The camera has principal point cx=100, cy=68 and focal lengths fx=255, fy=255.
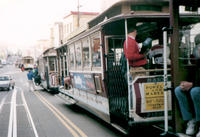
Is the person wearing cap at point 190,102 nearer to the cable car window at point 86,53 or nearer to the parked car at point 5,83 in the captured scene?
the cable car window at point 86,53

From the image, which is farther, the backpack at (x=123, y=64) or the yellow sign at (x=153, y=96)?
the backpack at (x=123, y=64)

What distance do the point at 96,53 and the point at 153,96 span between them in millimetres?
2248

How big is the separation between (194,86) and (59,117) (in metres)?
5.57

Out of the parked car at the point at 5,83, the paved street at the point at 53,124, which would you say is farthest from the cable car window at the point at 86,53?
the parked car at the point at 5,83

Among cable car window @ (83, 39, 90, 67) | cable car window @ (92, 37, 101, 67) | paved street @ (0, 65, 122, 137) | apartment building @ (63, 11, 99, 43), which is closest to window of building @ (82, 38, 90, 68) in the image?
cable car window @ (83, 39, 90, 67)

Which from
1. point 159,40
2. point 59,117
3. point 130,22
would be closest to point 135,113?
point 130,22

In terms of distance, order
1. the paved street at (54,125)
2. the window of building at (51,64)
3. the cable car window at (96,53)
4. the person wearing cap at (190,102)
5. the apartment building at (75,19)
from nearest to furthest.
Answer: the person wearing cap at (190,102), the paved street at (54,125), the cable car window at (96,53), the window of building at (51,64), the apartment building at (75,19)

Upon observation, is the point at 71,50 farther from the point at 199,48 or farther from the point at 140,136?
the point at 199,48

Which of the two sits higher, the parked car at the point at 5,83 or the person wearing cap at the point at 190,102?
the person wearing cap at the point at 190,102

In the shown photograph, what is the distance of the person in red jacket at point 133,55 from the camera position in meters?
5.15

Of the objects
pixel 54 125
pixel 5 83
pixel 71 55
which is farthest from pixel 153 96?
pixel 5 83

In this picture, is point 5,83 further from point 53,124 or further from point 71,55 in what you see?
point 53,124

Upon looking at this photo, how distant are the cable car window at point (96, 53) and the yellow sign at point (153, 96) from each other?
1.85m

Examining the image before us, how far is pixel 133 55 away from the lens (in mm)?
5156
